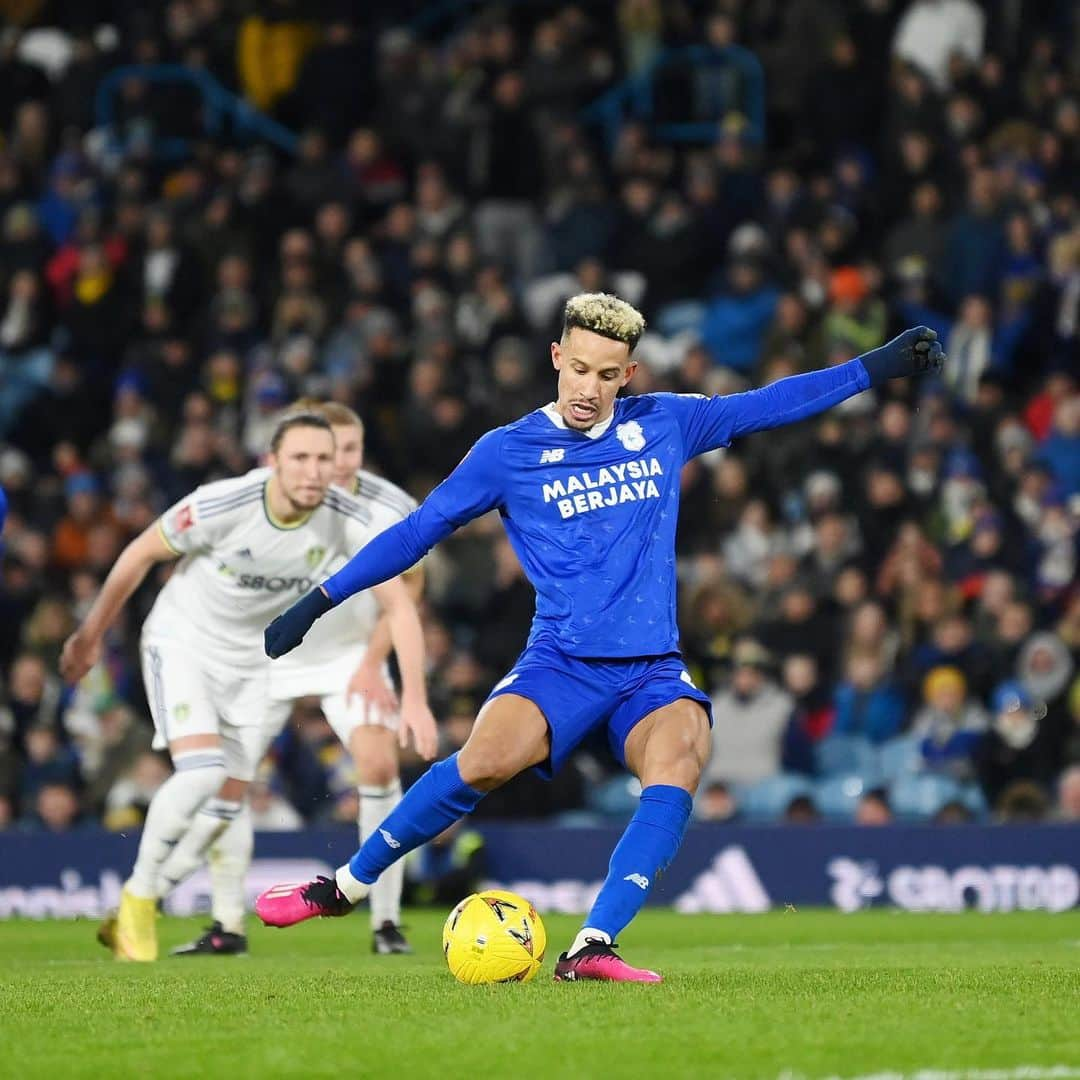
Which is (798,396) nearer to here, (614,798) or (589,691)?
Answer: (589,691)

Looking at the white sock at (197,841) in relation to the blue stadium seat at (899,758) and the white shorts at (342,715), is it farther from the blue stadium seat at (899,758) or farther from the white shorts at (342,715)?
the blue stadium seat at (899,758)

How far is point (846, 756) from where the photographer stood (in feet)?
49.4

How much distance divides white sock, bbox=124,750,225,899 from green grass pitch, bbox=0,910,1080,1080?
0.67 metres

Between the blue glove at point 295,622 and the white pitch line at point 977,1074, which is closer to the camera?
the white pitch line at point 977,1074

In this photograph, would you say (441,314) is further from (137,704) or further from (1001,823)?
(1001,823)

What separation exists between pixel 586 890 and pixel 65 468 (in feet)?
21.1

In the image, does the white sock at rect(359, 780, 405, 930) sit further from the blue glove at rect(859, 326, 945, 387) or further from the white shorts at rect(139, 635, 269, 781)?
the blue glove at rect(859, 326, 945, 387)

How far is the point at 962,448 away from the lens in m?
16.4

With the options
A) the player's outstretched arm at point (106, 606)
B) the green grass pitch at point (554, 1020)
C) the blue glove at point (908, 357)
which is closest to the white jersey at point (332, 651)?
the player's outstretched arm at point (106, 606)

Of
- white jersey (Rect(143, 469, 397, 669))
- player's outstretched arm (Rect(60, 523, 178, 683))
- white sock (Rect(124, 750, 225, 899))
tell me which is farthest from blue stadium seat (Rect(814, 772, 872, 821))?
player's outstretched arm (Rect(60, 523, 178, 683))

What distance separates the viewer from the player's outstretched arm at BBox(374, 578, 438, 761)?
31.7 feet

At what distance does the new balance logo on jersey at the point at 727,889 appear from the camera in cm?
1414

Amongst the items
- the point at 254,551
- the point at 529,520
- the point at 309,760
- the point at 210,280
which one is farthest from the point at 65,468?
the point at 529,520

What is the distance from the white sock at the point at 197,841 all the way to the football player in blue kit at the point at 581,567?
2.56 meters
